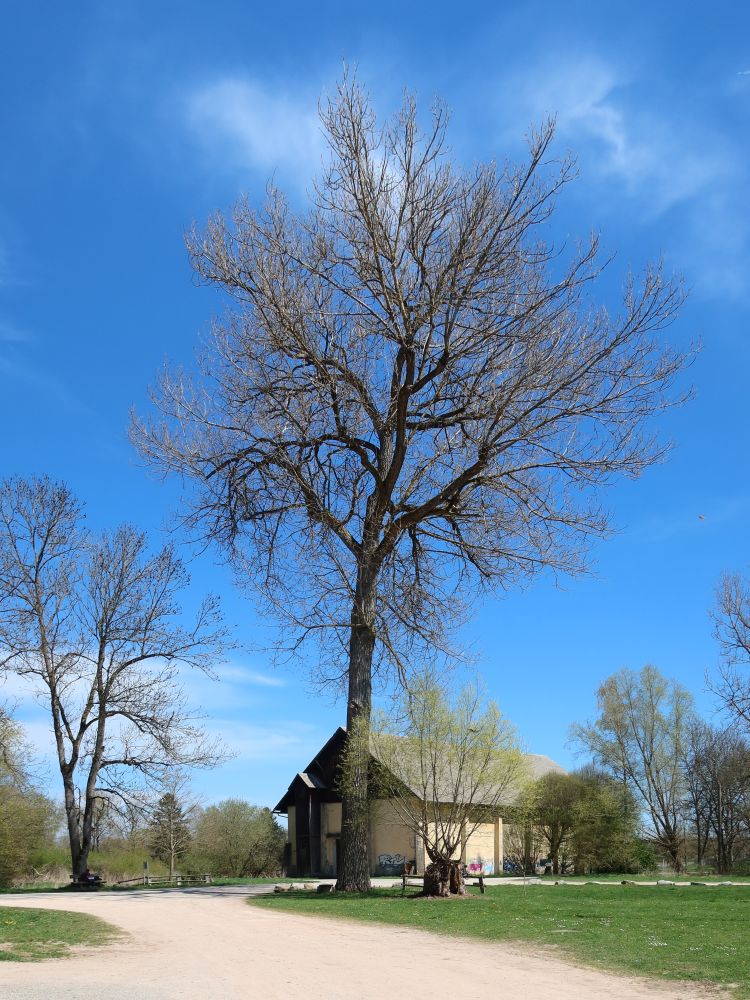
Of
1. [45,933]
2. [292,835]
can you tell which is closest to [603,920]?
[45,933]

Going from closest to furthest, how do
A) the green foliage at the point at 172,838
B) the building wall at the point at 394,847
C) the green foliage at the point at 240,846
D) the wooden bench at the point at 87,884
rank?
1. the wooden bench at the point at 87,884
2. the building wall at the point at 394,847
3. the green foliage at the point at 172,838
4. the green foliage at the point at 240,846

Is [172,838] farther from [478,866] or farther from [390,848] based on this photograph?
[478,866]

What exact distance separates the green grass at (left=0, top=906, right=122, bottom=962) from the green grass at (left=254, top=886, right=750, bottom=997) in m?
4.14

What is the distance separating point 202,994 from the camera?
878 centimetres

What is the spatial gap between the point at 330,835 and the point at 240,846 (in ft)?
27.4

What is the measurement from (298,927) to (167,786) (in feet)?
55.7

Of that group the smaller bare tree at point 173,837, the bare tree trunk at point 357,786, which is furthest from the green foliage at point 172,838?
the bare tree trunk at point 357,786

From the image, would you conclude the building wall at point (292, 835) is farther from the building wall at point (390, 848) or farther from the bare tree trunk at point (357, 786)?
the bare tree trunk at point (357, 786)

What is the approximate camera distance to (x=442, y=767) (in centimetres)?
2048

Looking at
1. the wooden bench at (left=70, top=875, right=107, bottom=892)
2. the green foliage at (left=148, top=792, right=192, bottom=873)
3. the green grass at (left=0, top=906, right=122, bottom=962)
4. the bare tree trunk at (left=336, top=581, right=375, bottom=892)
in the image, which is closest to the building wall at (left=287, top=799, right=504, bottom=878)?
the green foliage at (left=148, top=792, right=192, bottom=873)

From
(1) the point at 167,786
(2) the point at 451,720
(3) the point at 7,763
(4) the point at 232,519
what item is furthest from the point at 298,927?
(3) the point at 7,763

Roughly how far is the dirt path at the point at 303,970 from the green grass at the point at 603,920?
0.62 meters

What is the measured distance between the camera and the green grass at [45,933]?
1131 centimetres

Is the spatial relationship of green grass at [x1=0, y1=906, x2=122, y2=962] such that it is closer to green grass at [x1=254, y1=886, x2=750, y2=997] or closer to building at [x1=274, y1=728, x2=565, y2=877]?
green grass at [x1=254, y1=886, x2=750, y2=997]
